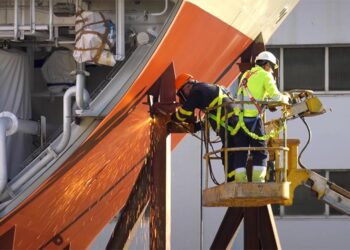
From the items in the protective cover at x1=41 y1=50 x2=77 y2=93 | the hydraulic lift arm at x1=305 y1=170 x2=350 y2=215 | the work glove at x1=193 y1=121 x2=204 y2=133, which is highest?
the protective cover at x1=41 y1=50 x2=77 y2=93

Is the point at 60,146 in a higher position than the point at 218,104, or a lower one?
lower

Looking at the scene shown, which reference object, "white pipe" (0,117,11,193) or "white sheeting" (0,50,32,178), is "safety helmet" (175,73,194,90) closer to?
"white pipe" (0,117,11,193)

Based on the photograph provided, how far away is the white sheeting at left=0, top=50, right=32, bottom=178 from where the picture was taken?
994 centimetres

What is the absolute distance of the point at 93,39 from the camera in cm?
911

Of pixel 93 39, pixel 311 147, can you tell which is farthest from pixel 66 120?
pixel 311 147

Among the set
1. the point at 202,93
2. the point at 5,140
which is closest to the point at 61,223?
the point at 5,140

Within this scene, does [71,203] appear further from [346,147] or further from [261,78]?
[346,147]

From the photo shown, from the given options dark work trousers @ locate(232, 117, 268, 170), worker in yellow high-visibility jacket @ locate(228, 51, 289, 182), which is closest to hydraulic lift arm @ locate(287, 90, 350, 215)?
worker in yellow high-visibility jacket @ locate(228, 51, 289, 182)

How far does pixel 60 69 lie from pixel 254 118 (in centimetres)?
287

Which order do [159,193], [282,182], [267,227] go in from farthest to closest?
[267,227] < [159,193] < [282,182]

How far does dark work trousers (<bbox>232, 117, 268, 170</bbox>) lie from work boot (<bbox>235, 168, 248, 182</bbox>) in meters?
0.05

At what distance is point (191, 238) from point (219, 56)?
22.9 ft

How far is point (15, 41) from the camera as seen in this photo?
973 cm

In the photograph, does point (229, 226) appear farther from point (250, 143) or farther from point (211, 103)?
point (211, 103)
